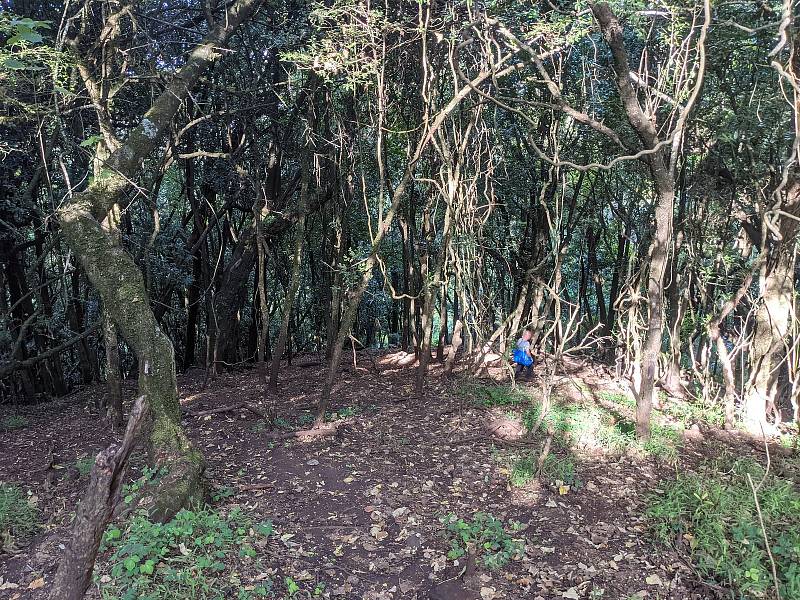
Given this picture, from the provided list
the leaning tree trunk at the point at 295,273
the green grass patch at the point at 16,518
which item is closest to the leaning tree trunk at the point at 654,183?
the leaning tree trunk at the point at 295,273

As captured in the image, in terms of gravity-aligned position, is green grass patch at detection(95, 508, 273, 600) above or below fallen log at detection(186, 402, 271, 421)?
above

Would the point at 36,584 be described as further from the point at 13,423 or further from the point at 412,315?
the point at 412,315

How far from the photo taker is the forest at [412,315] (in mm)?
4320

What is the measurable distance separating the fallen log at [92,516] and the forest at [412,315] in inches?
0.7

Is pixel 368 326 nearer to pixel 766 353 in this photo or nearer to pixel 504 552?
pixel 766 353

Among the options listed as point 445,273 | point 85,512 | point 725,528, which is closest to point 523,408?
point 445,273

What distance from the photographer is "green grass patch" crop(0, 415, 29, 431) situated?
809 cm

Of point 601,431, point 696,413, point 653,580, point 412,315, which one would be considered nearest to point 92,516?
point 653,580

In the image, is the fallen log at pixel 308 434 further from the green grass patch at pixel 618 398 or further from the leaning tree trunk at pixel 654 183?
the green grass patch at pixel 618 398

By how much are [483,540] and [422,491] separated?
3.06 feet

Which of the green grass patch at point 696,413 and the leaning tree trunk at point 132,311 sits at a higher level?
the leaning tree trunk at point 132,311

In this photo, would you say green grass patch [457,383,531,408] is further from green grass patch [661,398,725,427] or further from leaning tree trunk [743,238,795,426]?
leaning tree trunk [743,238,795,426]

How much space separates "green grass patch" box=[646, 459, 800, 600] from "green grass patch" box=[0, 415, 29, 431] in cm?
869

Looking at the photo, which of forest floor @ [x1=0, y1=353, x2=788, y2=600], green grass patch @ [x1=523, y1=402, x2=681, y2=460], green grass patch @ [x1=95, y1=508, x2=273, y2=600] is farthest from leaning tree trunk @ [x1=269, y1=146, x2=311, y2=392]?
green grass patch @ [x1=95, y1=508, x2=273, y2=600]
